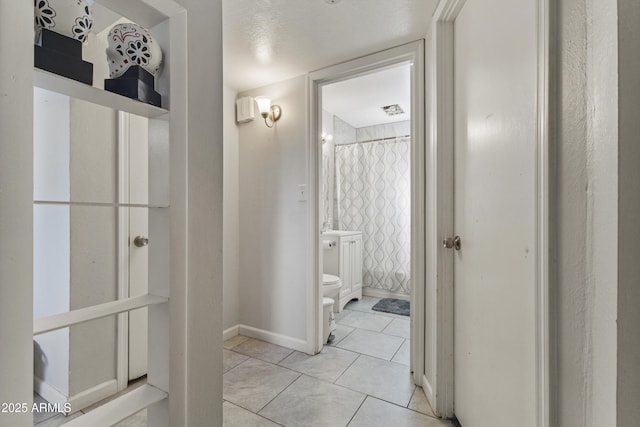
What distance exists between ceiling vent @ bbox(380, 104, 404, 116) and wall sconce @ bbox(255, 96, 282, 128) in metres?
1.53

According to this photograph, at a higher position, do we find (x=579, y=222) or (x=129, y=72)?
(x=129, y=72)

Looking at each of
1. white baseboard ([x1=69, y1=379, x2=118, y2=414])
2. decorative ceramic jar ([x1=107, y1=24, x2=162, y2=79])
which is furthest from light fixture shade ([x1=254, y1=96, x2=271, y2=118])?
white baseboard ([x1=69, y1=379, x2=118, y2=414])

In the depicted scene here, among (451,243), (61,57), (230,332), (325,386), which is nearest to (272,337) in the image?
(230,332)

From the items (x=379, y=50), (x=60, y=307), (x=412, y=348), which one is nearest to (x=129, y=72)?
(x=60, y=307)

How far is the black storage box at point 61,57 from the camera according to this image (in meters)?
0.63

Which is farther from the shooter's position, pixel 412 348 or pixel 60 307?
pixel 412 348

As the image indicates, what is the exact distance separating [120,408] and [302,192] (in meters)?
1.66

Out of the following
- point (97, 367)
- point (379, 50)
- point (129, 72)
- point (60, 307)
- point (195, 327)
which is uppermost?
point (379, 50)

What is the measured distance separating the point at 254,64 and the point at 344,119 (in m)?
1.94

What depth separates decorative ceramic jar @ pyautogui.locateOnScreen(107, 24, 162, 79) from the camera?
30.6 inches
